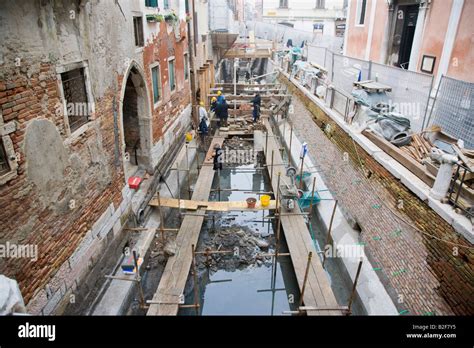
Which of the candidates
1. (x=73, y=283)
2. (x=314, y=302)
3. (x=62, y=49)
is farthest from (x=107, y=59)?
(x=314, y=302)

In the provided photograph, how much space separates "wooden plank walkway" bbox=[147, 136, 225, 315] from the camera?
18.3ft

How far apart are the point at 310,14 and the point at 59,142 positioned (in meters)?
38.1

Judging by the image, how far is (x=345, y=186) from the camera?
8.87 meters

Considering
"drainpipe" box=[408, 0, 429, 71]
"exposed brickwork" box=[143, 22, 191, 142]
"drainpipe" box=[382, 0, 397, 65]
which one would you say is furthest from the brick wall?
"drainpipe" box=[382, 0, 397, 65]

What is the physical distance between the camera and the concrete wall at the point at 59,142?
3.84 metres

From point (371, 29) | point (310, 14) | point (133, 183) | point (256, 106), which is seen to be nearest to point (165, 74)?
point (133, 183)

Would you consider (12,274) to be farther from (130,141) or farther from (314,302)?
(130,141)

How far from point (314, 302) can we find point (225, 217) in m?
3.85

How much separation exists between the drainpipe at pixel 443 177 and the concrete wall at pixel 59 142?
18.7 ft

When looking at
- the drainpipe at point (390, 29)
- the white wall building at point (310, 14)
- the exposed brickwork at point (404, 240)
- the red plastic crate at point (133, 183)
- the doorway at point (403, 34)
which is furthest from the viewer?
the white wall building at point (310, 14)

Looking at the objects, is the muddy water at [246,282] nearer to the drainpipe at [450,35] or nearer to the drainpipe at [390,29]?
the drainpipe at [450,35]

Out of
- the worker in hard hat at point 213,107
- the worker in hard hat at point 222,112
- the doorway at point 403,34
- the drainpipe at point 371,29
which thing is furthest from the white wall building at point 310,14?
the worker in hard hat at point 222,112

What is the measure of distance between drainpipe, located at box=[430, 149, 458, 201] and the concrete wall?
18.7 feet

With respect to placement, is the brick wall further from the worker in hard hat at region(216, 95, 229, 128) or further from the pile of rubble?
the worker in hard hat at region(216, 95, 229, 128)
